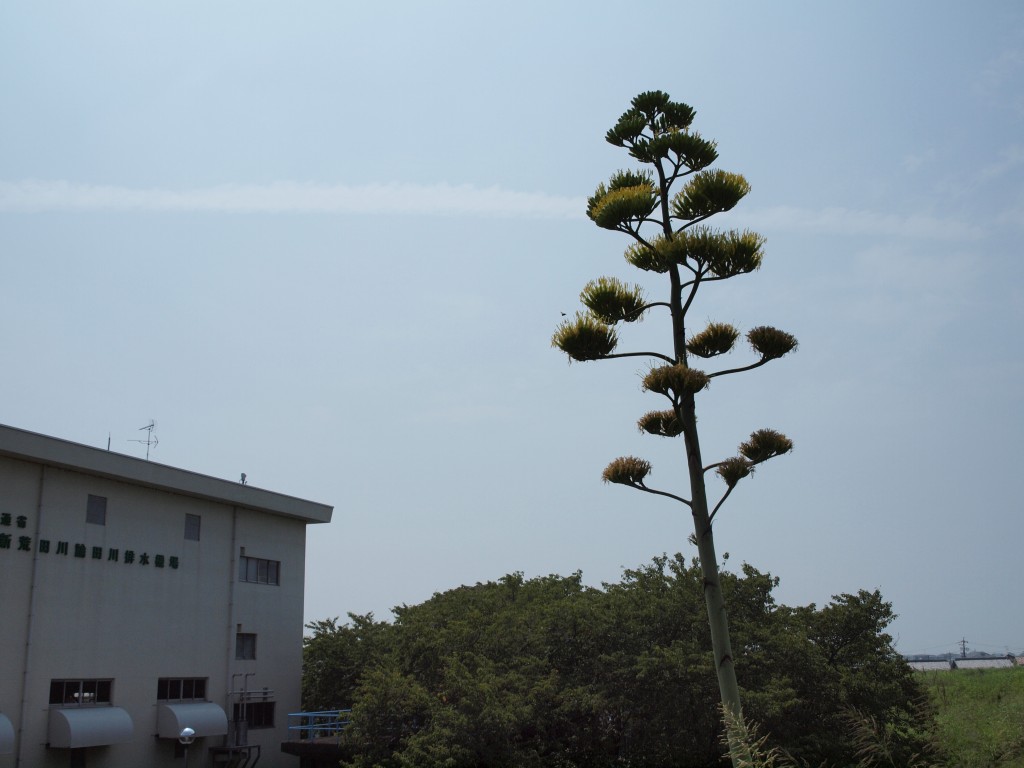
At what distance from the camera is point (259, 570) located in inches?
1039

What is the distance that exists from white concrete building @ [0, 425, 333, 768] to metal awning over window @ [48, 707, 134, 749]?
0.03 m

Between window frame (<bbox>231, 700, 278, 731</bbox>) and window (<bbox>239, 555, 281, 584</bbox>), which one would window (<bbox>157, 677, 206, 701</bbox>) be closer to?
window frame (<bbox>231, 700, 278, 731</bbox>)

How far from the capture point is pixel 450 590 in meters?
28.7

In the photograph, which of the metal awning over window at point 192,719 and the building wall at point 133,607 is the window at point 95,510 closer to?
the building wall at point 133,607

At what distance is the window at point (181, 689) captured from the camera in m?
22.3

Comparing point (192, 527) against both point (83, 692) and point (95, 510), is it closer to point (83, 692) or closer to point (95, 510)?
point (95, 510)

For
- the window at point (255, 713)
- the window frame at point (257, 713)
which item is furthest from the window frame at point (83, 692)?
the window at point (255, 713)

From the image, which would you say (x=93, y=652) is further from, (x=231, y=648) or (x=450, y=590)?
(x=450, y=590)

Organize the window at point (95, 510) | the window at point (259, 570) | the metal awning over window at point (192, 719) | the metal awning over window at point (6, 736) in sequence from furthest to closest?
the window at point (259, 570), the metal awning over window at point (192, 719), the window at point (95, 510), the metal awning over window at point (6, 736)

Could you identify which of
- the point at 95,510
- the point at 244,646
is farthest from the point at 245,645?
the point at 95,510

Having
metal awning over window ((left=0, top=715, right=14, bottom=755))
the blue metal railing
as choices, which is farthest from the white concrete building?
the blue metal railing

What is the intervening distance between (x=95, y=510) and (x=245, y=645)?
6.25m

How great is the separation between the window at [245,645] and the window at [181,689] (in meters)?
1.52

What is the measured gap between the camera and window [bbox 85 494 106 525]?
69.8 ft
